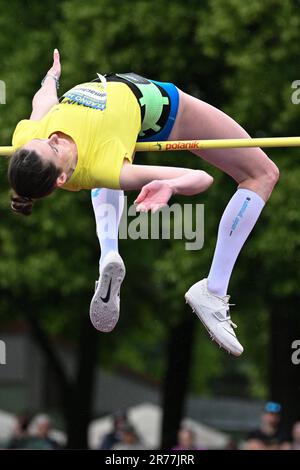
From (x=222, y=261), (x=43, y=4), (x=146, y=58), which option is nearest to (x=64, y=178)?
(x=222, y=261)

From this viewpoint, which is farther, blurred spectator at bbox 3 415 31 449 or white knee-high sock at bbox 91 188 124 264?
blurred spectator at bbox 3 415 31 449

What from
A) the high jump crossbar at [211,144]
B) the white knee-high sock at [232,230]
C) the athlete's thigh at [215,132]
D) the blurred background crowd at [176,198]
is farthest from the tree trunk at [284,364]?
the high jump crossbar at [211,144]

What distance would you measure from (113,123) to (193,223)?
26.4 feet

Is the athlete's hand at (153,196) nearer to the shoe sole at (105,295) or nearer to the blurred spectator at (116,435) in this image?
the shoe sole at (105,295)

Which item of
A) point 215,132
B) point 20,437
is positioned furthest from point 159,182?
point 20,437

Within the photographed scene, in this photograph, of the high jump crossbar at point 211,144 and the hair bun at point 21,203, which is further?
the high jump crossbar at point 211,144

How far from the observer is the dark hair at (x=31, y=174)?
7.22 metres

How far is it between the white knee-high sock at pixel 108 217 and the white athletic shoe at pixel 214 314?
0.61 m

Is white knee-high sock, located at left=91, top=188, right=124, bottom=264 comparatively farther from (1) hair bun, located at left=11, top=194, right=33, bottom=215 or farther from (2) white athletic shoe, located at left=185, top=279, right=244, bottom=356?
(1) hair bun, located at left=11, top=194, right=33, bottom=215

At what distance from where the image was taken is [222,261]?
27.6ft

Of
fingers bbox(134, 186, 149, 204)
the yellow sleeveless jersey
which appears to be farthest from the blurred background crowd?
fingers bbox(134, 186, 149, 204)

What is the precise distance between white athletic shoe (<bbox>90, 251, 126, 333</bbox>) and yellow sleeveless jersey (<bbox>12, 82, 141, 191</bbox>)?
0.69 meters

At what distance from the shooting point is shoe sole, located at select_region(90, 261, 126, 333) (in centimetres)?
815
